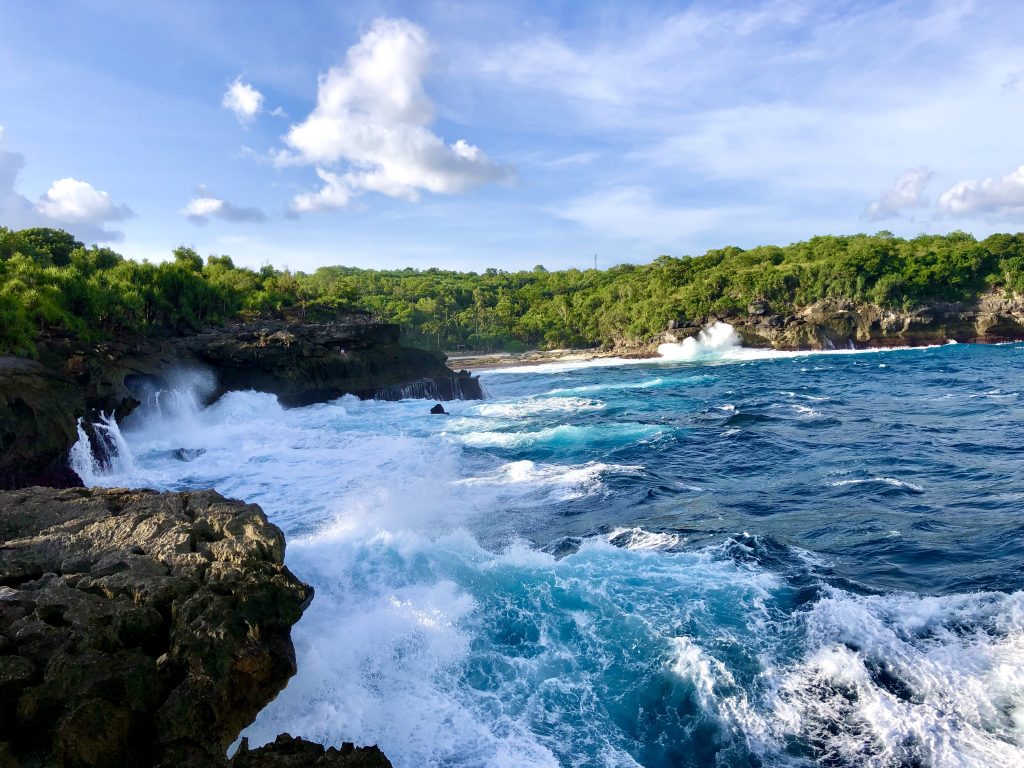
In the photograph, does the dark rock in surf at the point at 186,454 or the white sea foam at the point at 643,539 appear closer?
the white sea foam at the point at 643,539

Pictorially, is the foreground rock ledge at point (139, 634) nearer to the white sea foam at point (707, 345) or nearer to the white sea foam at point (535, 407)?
the white sea foam at point (535, 407)

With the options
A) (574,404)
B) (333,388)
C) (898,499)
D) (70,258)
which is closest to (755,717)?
(898,499)

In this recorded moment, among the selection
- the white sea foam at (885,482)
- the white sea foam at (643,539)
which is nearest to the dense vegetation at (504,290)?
the white sea foam at (643,539)

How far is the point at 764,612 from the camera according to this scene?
10.8m

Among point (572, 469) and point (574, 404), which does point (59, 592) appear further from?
point (574, 404)

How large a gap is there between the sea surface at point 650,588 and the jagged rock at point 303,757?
1290mm

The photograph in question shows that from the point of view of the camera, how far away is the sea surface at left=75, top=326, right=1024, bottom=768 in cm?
805

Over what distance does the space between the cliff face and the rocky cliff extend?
5023 centimetres

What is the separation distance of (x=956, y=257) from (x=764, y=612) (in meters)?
85.5

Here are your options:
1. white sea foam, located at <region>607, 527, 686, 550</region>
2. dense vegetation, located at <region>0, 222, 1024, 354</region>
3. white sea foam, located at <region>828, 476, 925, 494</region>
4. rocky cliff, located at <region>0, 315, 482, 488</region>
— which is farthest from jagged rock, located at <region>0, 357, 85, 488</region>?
white sea foam, located at <region>828, 476, 925, 494</region>

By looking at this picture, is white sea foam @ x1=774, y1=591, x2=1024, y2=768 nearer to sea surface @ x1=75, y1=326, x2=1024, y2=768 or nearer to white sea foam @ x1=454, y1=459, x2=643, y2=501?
sea surface @ x1=75, y1=326, x2=1024, y2=768

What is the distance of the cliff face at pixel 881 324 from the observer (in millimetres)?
74312

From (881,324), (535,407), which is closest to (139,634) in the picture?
(535,407)

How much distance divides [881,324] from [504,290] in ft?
223
